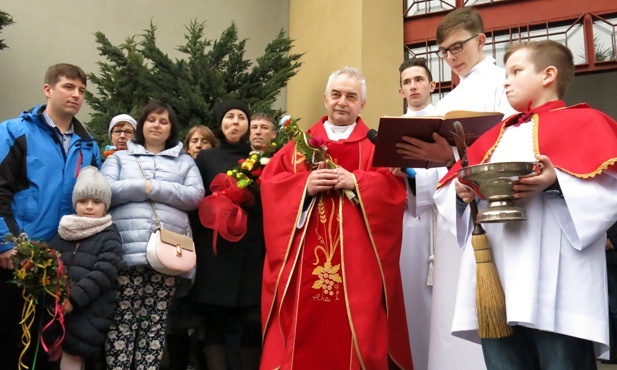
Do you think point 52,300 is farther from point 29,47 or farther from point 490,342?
point 29,47

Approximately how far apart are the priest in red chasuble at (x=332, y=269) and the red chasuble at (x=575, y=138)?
3.91 feet

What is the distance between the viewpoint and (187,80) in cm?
672

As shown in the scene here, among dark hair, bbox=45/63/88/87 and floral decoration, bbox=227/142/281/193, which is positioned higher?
dark hair, bbox=45/63/88/87

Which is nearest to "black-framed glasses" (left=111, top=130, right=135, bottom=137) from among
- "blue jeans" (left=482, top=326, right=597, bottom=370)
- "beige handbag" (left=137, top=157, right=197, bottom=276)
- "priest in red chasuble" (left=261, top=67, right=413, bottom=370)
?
"beige handbag" (left=137, top=157, right=197, bottom=276)

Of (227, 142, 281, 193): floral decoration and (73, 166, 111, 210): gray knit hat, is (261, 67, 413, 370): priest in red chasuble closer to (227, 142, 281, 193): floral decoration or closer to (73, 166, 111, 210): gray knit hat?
(227, 142, 281, 193): floral decoration

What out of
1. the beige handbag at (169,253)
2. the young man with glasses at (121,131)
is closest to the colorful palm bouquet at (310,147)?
the beige handbag at (169,253)

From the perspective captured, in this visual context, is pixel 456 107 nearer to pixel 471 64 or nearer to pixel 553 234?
pixel 471 64

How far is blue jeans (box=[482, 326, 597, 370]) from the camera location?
7.38ft

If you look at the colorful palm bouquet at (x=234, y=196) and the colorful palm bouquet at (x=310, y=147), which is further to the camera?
the colorful palm bouquet at (x=234, y=196)

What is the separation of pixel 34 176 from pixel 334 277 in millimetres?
1794

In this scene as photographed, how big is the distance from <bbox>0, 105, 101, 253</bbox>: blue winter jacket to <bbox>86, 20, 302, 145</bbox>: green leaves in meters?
2.52

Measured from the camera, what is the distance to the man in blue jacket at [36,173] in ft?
11.9

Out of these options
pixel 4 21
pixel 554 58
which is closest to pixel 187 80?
pixel 4 21

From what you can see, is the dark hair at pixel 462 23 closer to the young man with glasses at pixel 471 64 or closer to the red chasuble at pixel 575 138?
the young man with glasses at pixel 471 64
